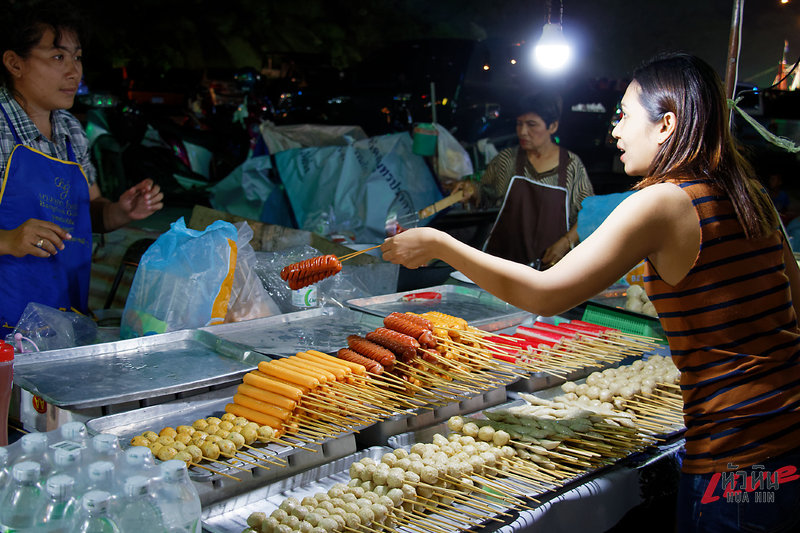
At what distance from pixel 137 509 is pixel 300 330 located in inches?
76.2

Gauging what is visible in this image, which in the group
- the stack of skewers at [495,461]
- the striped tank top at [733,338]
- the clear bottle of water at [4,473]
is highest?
the striped tank top at [733,338]

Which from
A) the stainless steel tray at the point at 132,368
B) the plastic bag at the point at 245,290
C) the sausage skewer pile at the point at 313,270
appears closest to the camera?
the stainless steel tray at the point at 132,368

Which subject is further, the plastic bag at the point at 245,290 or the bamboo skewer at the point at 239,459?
the plastic bag at the point at 245,290

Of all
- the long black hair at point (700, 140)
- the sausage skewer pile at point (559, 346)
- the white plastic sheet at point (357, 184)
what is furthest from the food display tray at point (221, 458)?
the white plastic sheet at point (357, 184)

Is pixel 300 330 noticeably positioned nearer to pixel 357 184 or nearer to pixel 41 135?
pixel 41 135

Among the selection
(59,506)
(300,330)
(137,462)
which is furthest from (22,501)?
(300,330)

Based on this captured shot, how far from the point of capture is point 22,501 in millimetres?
1284

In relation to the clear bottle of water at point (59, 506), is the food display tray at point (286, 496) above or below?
below

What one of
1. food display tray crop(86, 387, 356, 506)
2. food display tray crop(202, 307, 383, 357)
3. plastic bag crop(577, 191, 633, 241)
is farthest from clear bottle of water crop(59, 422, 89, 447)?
plastic bag crop(577, 191, 633, 241)

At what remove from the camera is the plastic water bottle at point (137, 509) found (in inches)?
50.9

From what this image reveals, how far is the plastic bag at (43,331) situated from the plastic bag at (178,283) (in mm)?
261

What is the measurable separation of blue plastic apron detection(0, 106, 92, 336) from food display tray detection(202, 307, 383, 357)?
2.71 feet

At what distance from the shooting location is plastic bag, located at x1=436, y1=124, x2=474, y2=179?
21.7 ft

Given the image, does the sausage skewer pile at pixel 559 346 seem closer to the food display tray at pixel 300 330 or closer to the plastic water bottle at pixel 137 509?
the food display tray at pixel 300 330
